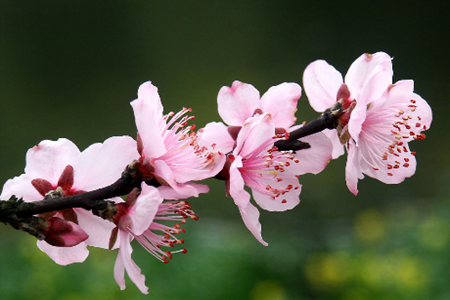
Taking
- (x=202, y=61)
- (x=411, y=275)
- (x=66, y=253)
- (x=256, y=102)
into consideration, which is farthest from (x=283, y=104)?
(x=202, y=61)

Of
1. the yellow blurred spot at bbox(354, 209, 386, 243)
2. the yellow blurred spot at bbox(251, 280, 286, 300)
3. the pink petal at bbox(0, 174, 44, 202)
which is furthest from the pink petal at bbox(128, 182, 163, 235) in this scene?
the yellow blurred spot at bbox(354, 209, 386, 243)

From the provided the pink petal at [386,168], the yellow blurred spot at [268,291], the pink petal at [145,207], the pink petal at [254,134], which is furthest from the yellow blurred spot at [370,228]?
the pink petal at [145,207]

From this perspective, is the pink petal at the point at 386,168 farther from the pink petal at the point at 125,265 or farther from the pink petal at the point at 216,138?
the pink petal at the point at 125,265

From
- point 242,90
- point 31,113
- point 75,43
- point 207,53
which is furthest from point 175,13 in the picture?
point 242,90

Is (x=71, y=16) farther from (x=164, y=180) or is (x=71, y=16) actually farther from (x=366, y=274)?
(x=164, y=180)

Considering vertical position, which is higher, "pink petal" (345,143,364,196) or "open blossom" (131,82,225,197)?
"open blossom" (131,82,225,197)

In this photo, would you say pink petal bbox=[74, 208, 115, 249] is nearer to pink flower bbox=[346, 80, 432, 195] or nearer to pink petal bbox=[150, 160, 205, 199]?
pink petal bbox=[150, 160, 205, 199]
